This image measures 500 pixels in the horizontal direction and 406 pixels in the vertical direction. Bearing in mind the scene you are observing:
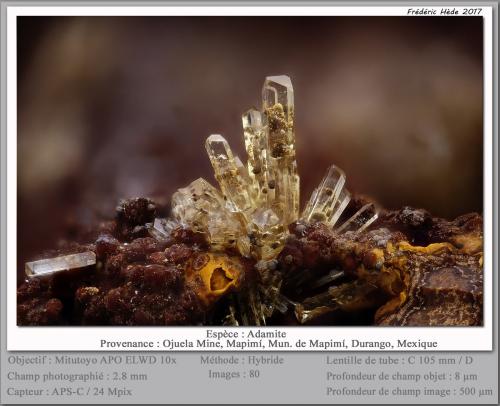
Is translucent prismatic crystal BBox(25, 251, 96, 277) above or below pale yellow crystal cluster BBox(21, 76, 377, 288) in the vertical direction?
below

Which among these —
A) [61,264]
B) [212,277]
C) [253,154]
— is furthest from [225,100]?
[61,264]

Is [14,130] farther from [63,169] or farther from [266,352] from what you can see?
[266,352]

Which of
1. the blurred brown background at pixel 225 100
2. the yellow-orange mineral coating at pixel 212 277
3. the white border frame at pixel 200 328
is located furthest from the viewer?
the blurred brown background at pixel 225 100

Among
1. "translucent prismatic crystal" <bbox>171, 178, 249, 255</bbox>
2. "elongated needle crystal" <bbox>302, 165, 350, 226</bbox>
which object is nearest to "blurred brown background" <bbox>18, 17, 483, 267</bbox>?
"elongated needle crystal" <bbox>302, 165, 350, 226</bbox>

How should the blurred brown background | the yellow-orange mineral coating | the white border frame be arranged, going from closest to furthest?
the yellow-orange mineral coating, the white border frame, the blurred brown background

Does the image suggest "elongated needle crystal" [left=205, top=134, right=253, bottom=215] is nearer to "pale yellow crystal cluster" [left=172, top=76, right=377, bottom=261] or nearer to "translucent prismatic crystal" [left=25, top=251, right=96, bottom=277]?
"pale yellow crystal cluster" [left=172, top=76, right=377, bottom=261]

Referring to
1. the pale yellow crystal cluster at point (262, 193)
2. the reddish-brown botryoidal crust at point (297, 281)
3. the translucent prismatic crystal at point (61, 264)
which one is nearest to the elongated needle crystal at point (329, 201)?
the pale yellow crystal cluster at point (262, 193)

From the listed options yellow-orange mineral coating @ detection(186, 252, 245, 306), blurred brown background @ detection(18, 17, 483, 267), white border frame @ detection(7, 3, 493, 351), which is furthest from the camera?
blurred brown background @ detection(18, 17, 483, 267)

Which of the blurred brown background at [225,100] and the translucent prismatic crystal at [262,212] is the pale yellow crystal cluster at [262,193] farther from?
the blurred brown background at [225,100]
